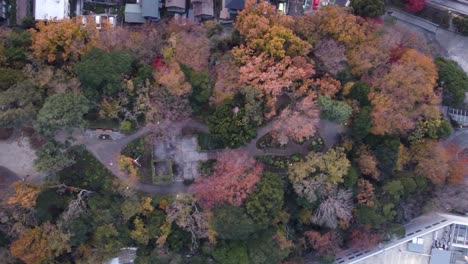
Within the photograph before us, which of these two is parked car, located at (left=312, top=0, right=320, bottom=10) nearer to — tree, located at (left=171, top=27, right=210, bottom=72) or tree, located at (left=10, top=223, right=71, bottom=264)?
Result: tree, located at (left=171, top=27, right=210, bottom=72)

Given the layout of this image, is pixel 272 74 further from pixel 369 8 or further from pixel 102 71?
pixel 102 71

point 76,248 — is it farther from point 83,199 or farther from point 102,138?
point 102,138

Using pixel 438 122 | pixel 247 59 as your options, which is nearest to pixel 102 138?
pixel 247 59

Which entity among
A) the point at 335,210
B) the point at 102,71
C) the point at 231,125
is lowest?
the point at 335,210

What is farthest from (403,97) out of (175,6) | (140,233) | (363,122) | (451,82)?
(140,233)

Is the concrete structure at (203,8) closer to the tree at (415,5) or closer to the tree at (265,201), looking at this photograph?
the tree at (265,201)

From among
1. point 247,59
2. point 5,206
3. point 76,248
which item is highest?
point 247,59

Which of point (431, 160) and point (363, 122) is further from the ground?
point (363, 122)
